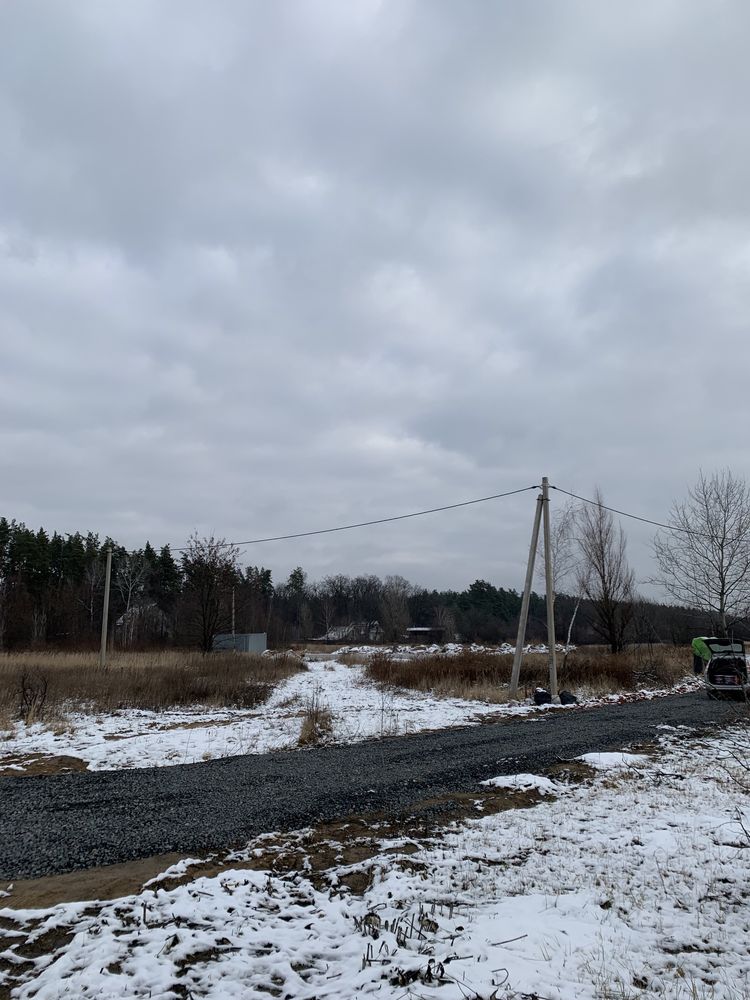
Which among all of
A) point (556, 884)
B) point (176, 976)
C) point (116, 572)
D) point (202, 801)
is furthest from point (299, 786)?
point (116, 572)

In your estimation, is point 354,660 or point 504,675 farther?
point 354,660

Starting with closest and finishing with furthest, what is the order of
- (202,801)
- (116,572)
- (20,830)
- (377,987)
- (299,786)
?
(377,987)
(20,830)
(202,801)
(299,786)
(116,572)

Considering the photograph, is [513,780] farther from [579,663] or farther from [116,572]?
[116,572]

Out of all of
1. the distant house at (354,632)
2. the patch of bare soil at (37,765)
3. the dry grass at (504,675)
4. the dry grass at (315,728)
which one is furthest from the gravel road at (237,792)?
the distant house at (354,632)

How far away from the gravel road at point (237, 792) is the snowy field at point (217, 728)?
0.99m

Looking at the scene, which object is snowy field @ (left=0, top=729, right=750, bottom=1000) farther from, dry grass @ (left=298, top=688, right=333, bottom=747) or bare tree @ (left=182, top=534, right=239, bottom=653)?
bare tree @ (left=182, top=534, right=239, bottom=653)

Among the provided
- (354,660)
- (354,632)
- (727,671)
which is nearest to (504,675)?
(727,671)

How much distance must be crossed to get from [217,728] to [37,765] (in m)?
3.98

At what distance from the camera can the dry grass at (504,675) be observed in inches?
777

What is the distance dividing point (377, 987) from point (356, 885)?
57.6 inches

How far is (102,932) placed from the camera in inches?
144

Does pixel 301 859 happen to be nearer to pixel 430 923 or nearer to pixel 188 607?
pixel 430 923

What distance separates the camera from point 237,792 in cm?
714

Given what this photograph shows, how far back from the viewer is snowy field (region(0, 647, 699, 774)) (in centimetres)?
969
